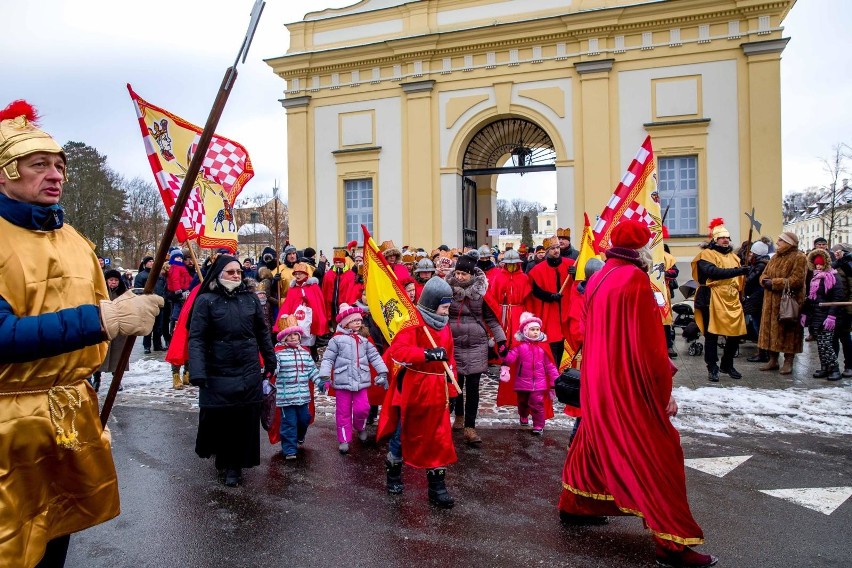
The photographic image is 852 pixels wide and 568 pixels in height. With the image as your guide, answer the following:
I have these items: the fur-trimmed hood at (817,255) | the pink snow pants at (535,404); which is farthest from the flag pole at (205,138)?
the fur-trimmed hood at (817,255)

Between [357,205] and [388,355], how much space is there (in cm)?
1643

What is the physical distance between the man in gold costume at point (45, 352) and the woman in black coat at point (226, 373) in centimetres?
265

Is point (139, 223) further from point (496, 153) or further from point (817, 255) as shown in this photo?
point (817, 255)

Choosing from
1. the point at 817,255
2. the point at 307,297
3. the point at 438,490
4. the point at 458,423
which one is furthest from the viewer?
the point at 307,297

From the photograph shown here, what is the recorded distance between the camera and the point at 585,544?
13.3ft

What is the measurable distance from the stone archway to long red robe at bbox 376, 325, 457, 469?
15.8 m

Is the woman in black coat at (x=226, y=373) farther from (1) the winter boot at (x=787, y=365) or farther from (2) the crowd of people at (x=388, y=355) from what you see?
(1) the winter boot at (x=787, y=365)

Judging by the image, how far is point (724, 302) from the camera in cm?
951

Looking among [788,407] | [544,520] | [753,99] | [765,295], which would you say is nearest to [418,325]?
[544,520]

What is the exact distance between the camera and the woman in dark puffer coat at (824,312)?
365 inches

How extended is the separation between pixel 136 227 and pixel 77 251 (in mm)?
47444

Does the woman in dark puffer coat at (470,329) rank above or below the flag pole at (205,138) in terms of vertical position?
below

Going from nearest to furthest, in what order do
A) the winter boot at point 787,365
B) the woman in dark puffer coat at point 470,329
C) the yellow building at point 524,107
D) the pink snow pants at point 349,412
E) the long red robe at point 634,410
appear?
the long red robe at point 634,410 < the pink snow pants at point 349,412 < the woman in dark puffer coat at point 470,329 < the winter boot at point 787,365 < the yellow building at point 524,107

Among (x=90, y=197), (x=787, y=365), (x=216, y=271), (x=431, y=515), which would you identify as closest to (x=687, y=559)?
(x=431, y=515)
